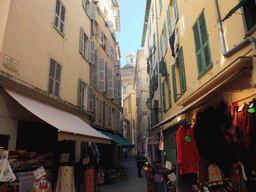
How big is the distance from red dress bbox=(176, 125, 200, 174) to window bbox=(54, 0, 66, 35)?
A: 7.04 meters

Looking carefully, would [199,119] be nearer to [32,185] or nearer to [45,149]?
[32,185]

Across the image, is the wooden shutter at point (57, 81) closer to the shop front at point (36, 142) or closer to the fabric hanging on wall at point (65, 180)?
the shop front at point (36, 142)

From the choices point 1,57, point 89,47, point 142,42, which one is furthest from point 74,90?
point 142,42

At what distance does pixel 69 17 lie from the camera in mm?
9969

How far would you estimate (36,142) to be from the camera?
6.82m

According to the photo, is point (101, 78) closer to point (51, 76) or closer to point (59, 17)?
point (59, 17)

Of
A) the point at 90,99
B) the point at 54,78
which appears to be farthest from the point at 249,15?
the point at 90,99

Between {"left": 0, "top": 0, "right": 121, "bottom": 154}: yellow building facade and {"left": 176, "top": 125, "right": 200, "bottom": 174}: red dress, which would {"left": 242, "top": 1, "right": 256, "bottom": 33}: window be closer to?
{"left": 176, "top": 125, "right": 200, "bottom": 174}: red dress

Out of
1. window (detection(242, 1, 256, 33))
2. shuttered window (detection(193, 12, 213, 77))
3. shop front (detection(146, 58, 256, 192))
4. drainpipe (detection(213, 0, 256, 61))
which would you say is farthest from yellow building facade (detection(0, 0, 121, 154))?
window (detection(242, 1, 256, 33))

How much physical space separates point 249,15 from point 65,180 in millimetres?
6873

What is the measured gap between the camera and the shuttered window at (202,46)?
5958mm

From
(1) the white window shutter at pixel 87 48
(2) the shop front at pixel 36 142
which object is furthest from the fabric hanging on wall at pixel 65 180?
(1) the white window shutter at pixel 87 48

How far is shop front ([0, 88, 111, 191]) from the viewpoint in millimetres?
5484

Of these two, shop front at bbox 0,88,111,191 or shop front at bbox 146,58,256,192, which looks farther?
shop front at bbox 0,88,111,191
